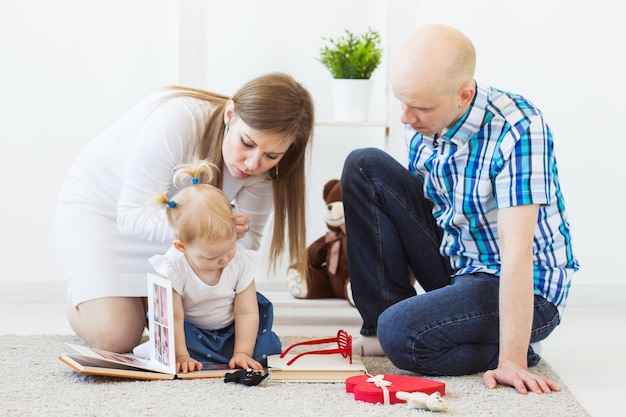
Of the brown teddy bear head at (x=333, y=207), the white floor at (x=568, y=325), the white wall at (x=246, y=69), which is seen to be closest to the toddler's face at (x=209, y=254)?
the white floor at (x=568, y=325)

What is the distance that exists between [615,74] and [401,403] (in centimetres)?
158

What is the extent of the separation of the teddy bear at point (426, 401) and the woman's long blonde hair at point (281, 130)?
0.58 meters

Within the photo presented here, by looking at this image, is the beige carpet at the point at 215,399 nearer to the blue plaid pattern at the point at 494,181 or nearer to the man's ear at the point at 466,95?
the blue plaid pattern at the point at 494,181

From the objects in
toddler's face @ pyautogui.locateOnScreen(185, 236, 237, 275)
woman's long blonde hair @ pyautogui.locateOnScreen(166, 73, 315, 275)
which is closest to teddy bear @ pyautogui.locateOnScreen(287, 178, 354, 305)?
woman's long blonde hair @ pyautogui.locateOnScreen(166, 73, 315, 275)

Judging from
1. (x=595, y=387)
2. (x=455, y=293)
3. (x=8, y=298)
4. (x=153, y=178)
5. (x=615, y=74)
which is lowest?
(x=8, y=298)

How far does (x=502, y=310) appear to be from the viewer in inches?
59.6

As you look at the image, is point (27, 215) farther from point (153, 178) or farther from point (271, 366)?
point (271, 366)

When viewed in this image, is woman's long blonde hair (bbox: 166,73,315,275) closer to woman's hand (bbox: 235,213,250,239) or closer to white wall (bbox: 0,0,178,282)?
woman's hand (bbox: 235,213,250,239)

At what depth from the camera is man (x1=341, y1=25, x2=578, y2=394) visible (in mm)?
1514

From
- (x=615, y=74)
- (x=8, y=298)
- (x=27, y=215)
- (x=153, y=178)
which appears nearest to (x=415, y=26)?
(x=615, y=74)

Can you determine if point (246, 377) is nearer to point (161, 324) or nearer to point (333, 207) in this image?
point (161, 324)

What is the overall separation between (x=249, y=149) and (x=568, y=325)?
1166 millimetres

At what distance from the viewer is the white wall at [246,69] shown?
2.57 m

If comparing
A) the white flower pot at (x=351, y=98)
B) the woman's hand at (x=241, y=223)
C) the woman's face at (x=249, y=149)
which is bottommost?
the woman's hand at (x=241, y=223)
